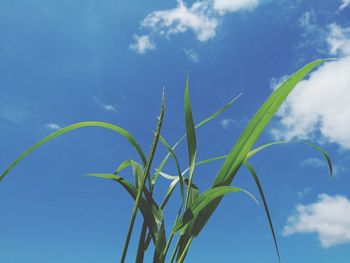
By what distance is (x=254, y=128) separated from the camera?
0.79 m

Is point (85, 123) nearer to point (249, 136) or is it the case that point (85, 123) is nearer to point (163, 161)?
point (163, 161)

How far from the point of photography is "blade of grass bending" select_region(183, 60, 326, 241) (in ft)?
2.55

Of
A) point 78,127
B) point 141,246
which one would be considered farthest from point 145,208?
point 78,127

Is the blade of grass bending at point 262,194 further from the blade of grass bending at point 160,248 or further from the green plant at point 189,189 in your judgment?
the blade of grass bending at point 160,248

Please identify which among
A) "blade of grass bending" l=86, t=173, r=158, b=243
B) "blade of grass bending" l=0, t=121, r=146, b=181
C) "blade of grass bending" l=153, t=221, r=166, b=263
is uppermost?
"blade of grass bending" l=0, t=121, r=146, b=181

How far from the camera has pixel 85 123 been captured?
840mm

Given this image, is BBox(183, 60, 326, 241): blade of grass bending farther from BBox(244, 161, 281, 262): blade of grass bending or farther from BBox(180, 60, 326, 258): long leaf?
BBox(244, 161, 281, 262): blade of grass bending

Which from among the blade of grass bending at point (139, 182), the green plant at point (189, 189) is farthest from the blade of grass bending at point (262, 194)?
the blade of grass bending at point (139, 182)

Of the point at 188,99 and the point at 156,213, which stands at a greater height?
the point at 188,99

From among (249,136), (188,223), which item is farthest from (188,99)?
(188,223)

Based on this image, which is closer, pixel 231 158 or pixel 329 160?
pixel 231 158

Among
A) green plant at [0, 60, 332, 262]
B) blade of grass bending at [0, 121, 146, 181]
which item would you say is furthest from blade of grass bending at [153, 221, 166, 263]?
blade of grass bending at [0, 121, 146, 181]

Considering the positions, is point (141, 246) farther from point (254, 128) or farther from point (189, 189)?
point (254, 128)

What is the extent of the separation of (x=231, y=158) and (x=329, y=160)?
254mm
